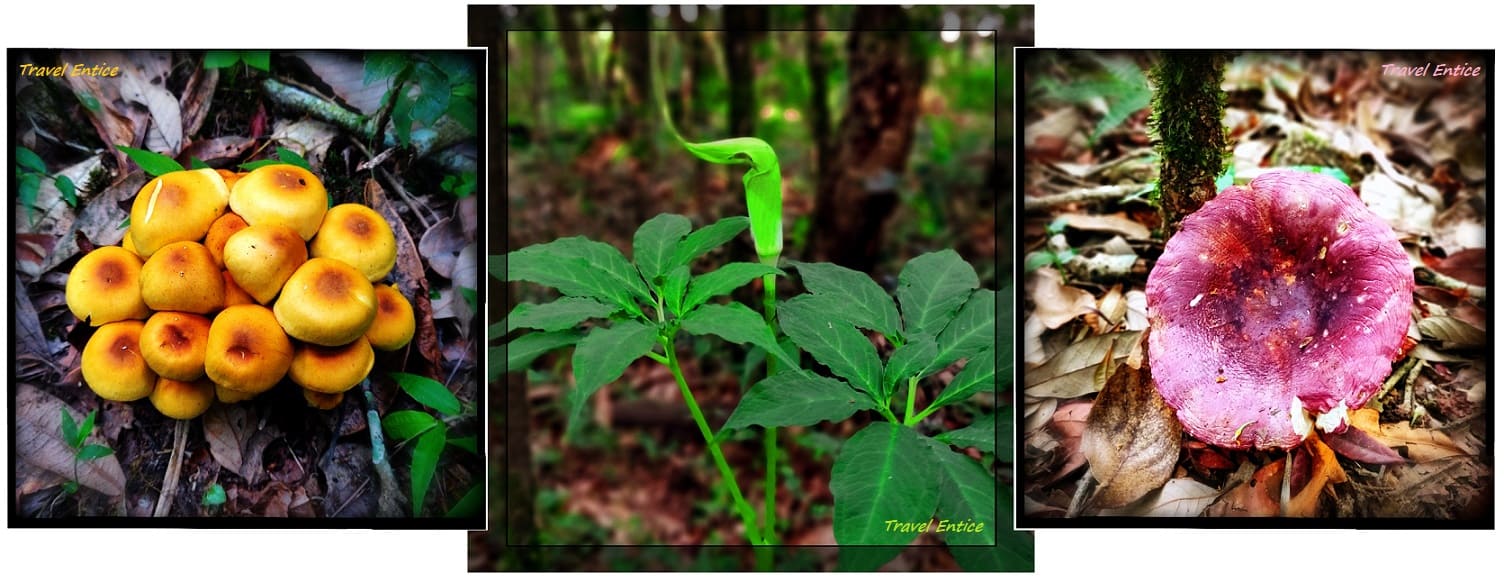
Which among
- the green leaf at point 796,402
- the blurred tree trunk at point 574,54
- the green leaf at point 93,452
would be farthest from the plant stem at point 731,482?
the green leaf at point 93,452

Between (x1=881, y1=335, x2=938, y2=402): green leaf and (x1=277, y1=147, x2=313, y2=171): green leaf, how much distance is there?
36.1 inches

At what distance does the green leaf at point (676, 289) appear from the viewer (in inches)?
49.5

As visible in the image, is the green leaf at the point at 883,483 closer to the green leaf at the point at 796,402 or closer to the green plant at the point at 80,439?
the green leaf at the point at 796,402

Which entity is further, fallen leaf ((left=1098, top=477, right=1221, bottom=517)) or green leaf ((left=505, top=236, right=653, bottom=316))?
fallen leaf ((left=1098, top=477, right=1221, bottom=517))

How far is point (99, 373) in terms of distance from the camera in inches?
53.1

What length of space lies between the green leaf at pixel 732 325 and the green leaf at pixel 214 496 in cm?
80

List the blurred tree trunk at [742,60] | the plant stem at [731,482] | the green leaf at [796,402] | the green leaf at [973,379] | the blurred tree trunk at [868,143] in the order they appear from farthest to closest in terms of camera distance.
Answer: the blurred tree trunk at [868,143]
the blurred tree trunk at [742,60]
the plant stem at [731,482]
the green leaf at [973,379]
the green leaf at [796,402]

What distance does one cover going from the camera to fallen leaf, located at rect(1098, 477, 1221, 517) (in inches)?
57.4

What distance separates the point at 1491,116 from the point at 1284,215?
0.37 metres

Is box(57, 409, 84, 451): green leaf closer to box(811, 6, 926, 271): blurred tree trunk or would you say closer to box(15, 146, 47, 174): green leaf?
box(15, 146, 47, 174): green leaf

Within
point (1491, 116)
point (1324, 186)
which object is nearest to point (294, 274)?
point (1324, 186)

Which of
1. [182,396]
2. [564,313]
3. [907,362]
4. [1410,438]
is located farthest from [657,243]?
[1410,438]

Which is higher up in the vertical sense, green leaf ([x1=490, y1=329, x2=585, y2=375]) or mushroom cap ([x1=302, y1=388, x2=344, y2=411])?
green leaf ([x1=490, y1=329, x2=585, y2=375])

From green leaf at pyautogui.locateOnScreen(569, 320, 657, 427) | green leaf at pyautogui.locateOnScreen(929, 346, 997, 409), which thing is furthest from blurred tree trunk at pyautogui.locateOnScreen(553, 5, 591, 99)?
green leaf at pyautogui.locateOnScreen(929, 346, 997, 409)
